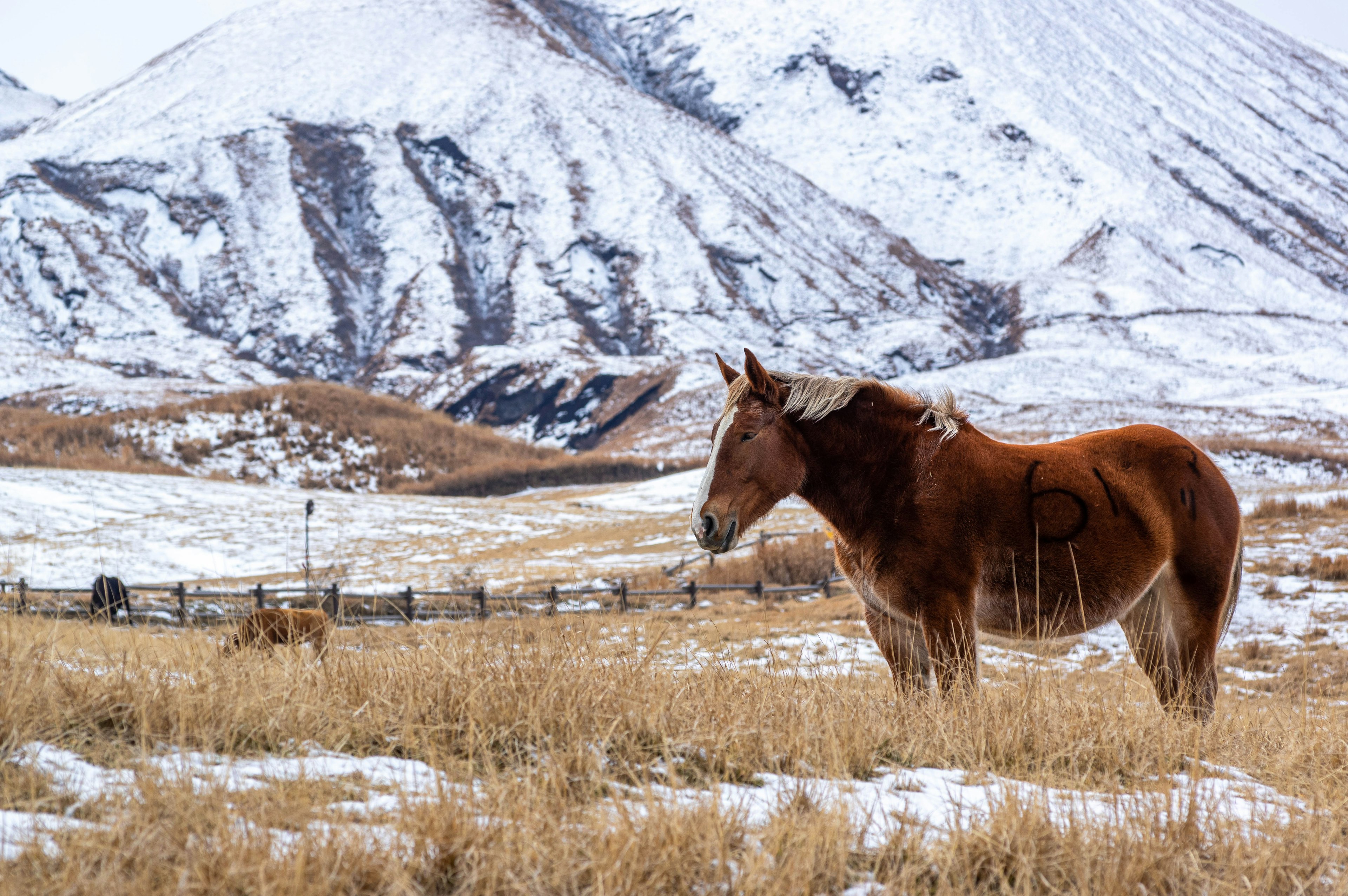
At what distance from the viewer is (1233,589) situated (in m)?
5.02

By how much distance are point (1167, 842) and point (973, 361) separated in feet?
310

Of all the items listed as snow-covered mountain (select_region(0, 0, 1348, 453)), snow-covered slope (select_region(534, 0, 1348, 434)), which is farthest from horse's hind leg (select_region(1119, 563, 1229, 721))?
snow-covered slope (select_region(534, 0, 1348, 434))

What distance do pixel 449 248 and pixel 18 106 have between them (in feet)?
442

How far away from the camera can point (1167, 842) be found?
2.57 m

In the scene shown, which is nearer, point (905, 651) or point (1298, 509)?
point (905, 651)

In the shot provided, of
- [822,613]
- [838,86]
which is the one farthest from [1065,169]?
[822,613]

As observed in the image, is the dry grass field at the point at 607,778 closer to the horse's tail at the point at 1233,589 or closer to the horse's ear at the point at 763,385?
the horse's tail at the point at 1233,589

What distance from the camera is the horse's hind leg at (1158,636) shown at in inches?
187

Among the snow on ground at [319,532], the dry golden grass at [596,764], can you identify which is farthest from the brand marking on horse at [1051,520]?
the snow on ground at [319,532]

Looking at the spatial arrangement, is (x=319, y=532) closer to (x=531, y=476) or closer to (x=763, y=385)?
(x=531, y=476)

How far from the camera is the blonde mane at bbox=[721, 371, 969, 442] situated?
4.43m

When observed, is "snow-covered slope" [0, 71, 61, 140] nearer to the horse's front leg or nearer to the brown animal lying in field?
the brown animal lying in field

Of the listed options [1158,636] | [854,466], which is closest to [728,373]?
[854,466]

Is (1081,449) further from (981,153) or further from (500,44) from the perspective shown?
(500,44)
